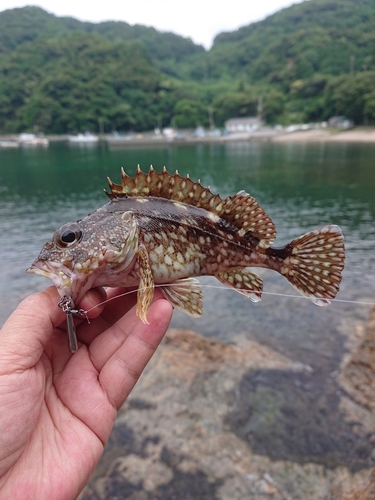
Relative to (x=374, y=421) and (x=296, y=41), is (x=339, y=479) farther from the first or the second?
(x=296, y=41)

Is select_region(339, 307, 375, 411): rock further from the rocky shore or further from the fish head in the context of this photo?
the fish head

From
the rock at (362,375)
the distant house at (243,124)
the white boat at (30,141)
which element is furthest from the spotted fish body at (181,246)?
the distant house at (243,124)

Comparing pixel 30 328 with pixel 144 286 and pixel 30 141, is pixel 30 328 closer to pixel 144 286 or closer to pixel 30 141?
pixel 144 286

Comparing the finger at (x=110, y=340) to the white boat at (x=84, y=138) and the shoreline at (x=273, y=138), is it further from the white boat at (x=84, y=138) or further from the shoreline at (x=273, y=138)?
the white boat at (x=84, y=138)

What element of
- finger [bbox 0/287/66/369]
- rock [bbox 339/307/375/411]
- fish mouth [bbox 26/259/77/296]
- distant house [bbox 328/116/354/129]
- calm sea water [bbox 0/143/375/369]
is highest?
distant house [bbox 328/116/354/129]

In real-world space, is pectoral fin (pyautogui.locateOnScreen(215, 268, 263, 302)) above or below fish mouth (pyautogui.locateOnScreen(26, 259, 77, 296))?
below

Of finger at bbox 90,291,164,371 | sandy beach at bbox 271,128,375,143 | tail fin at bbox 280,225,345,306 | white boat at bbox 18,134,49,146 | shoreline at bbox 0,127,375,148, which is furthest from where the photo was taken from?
white boat at bbox 18,134,49,146

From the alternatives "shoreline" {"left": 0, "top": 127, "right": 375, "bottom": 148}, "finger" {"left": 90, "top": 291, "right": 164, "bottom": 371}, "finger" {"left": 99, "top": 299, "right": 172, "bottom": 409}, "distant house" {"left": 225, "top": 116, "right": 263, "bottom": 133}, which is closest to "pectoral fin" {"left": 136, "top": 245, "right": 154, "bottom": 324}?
"finger" {"left": 99, "top": 299, "right": 172, "bottom": 409}
